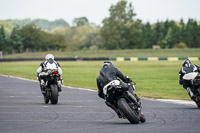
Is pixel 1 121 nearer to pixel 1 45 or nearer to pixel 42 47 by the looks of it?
pixel 1 45

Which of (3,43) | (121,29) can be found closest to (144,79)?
(121,29)

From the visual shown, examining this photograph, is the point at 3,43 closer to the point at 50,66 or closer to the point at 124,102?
the point at 50,66

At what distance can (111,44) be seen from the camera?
15125cm

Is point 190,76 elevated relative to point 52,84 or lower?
elevated

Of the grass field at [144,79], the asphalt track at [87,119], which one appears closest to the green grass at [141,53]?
the grass field at [144,79]

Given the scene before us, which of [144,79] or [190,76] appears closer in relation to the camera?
[190,76]

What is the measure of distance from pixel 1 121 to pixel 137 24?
139 m

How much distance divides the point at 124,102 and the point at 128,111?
26cm

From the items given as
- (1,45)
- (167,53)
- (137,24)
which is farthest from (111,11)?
(167,53)

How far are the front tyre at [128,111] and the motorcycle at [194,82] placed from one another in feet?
14.8

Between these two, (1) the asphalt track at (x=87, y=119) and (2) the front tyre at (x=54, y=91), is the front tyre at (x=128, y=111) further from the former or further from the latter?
(2) the front tyre at (x=54, y=91)

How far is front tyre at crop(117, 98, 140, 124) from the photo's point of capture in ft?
37.3

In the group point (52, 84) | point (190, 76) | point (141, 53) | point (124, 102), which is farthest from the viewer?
point (141, 53)

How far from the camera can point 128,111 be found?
11.3 metres
